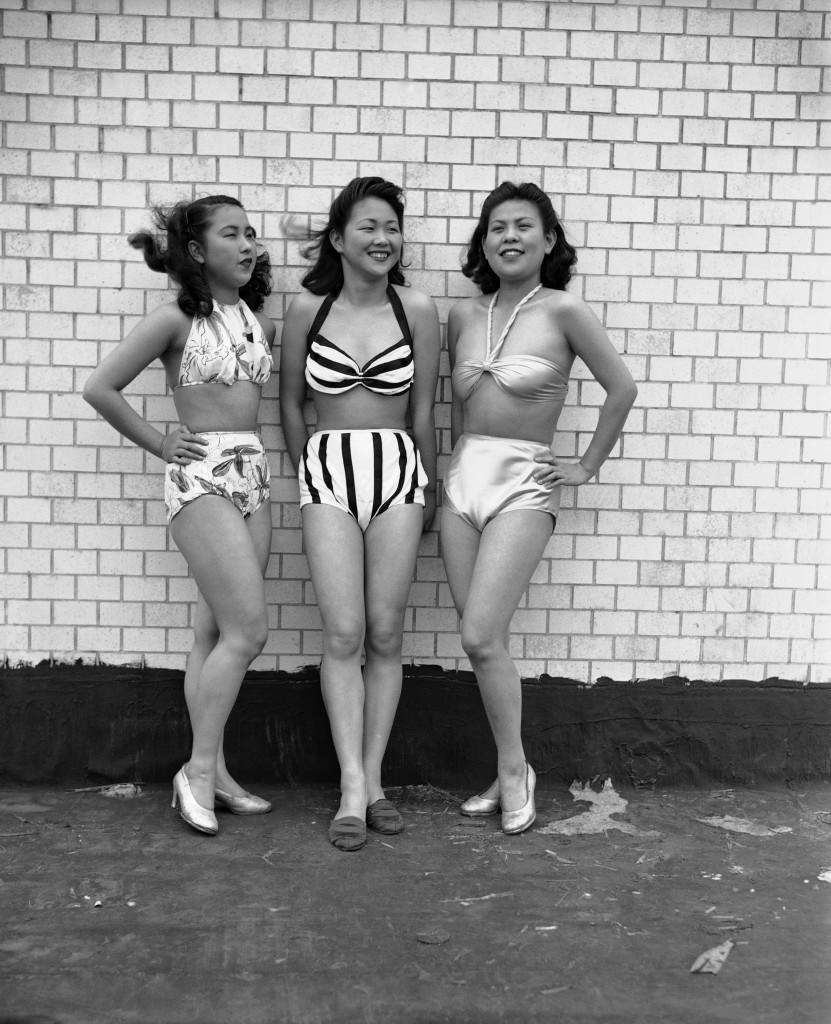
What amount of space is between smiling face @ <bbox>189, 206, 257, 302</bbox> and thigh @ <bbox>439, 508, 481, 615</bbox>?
4.16 feet

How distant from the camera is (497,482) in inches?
161

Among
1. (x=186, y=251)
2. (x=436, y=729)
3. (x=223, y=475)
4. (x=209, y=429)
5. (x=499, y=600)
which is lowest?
(x=436, y=729)

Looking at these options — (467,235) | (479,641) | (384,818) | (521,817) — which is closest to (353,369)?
(467,235)

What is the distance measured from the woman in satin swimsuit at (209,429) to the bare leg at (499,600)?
2.65 ft

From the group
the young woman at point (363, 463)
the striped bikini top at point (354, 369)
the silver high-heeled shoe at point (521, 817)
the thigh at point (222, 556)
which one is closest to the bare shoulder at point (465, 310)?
the young woman at point (363, 463)

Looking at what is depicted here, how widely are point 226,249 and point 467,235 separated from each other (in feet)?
3.44

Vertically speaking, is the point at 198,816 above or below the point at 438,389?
below

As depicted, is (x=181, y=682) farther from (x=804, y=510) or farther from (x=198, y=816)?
(x=804, y=510)

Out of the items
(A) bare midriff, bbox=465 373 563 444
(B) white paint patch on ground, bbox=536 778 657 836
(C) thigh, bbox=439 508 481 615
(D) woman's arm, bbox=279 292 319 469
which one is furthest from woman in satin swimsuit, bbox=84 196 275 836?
(B) white paint patch on ground, bbox=536 778 657 836

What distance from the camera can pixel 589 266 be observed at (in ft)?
14.4

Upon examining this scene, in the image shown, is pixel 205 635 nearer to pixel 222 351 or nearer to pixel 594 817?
pixel 222 351

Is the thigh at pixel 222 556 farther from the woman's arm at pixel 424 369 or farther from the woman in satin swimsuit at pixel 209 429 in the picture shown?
the woman's arm at pixel 424 369

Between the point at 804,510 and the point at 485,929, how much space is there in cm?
237

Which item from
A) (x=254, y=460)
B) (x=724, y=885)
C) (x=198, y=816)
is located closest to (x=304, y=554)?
(x=254, y=460)
